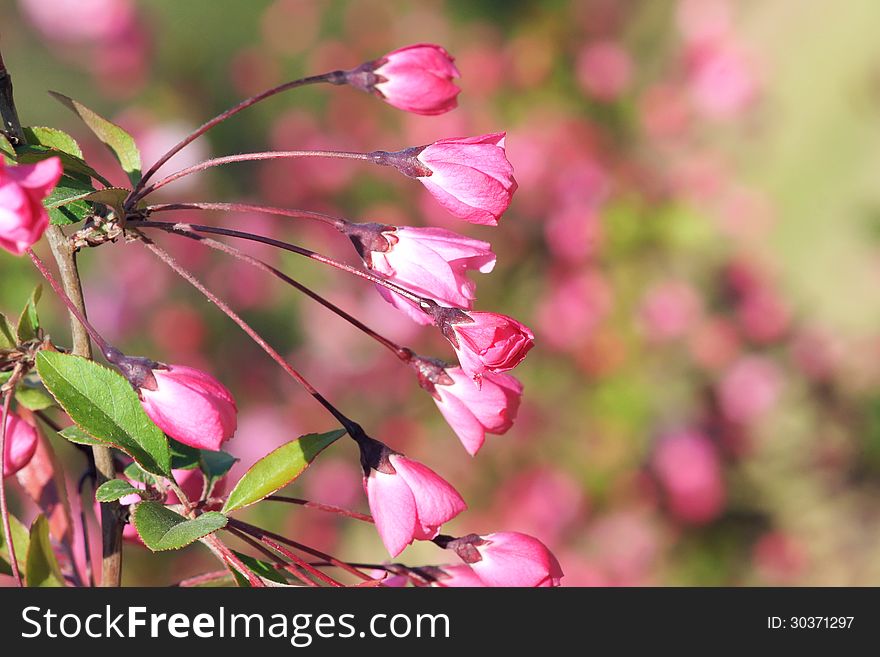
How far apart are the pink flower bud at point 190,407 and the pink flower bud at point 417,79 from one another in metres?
0.26

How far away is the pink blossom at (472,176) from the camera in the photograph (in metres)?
0.58

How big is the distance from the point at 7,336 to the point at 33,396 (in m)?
0.08

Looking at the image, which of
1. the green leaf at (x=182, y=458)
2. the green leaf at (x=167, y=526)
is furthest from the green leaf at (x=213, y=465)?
the green leaf at (x=167, y=526)

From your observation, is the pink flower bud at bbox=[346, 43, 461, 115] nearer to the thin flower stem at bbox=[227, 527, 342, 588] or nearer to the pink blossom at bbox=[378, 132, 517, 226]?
the pink blossom at bbox=[378, 132, 517, 226]

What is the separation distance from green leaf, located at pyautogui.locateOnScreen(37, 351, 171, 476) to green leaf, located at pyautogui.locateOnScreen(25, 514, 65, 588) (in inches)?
5.3

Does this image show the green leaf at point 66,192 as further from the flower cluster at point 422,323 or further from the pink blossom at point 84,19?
the pink blossom at point 84,19

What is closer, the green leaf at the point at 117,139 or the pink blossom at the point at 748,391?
the green leaf at the point at 117,139

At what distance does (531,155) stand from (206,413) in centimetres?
179

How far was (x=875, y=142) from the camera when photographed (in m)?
2.95

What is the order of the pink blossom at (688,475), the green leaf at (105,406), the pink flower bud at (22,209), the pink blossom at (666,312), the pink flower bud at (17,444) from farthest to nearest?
the pink blossom at (666,312), the pink blossom at (688,475), the pink flower bud at (17,444), the green leaf at (105,406), the pink flower bud at (22,209)

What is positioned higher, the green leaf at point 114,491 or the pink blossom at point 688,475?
the pink blossom at point 688,475

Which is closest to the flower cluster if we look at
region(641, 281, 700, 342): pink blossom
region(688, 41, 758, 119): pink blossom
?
region(641, 281, 700, 342): pink blossom
